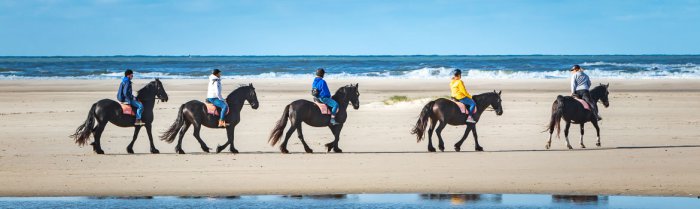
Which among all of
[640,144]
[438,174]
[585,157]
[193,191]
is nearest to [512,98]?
[640,144]

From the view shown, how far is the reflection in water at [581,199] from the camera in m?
11.2

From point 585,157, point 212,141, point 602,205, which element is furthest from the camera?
point 212,141

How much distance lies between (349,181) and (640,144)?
7007 mm

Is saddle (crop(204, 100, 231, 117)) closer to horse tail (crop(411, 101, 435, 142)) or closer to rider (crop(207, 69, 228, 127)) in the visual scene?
rider (crop(207, 69, 228, 127))

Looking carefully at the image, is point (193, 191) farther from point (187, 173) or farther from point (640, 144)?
Result: point (640, 144)

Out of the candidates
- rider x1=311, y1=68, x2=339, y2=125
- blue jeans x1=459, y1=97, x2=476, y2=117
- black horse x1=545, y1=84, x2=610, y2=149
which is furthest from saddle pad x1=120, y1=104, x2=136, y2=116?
black horse x1=545, y1=84, x2=610, y2=149

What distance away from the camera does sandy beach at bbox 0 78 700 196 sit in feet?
41.1

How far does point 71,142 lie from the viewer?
18516 mm

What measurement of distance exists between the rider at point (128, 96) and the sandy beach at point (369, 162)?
650 millimetres

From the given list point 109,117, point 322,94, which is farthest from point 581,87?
point 109,117

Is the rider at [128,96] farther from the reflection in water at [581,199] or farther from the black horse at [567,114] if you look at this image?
the reflection in water at [581,199]

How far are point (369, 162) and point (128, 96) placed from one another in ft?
14.1

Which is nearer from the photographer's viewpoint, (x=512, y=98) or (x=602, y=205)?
(x=602, y=205)

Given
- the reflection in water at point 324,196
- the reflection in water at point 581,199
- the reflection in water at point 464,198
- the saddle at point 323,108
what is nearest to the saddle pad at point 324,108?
the saddle at point 323,108
